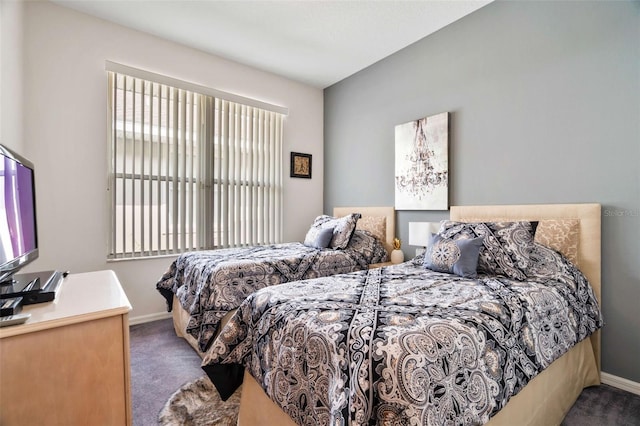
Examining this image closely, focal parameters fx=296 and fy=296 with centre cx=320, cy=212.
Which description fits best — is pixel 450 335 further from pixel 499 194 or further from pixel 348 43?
pixel 348 43

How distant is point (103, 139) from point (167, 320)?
1.95 meters

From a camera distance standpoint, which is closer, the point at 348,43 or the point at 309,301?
the point at 309,301

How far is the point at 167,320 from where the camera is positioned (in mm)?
3156

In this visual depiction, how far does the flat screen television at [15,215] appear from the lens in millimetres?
1166

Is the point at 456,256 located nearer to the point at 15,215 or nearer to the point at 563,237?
the point at 563,237

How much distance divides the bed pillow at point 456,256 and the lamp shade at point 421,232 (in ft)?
2.37

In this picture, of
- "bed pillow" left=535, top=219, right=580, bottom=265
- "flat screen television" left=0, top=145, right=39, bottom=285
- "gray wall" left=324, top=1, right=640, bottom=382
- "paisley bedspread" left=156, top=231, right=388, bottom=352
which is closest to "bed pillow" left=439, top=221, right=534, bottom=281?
"bed pillow" left=535, top=219, right=580, bottom=265

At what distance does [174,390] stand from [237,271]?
836 mm

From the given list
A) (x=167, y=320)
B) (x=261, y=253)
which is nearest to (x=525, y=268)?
(x=261, y=253)

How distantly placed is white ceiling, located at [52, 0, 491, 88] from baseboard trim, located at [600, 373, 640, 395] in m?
3.04

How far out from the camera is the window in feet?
9.93

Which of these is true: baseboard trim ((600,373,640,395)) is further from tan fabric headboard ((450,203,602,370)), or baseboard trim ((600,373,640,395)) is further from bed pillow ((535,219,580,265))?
bed pillow ((535,219,580,265))

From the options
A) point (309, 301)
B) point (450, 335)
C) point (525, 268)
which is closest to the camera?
point (450, 335)

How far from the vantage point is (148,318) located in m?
3.12
